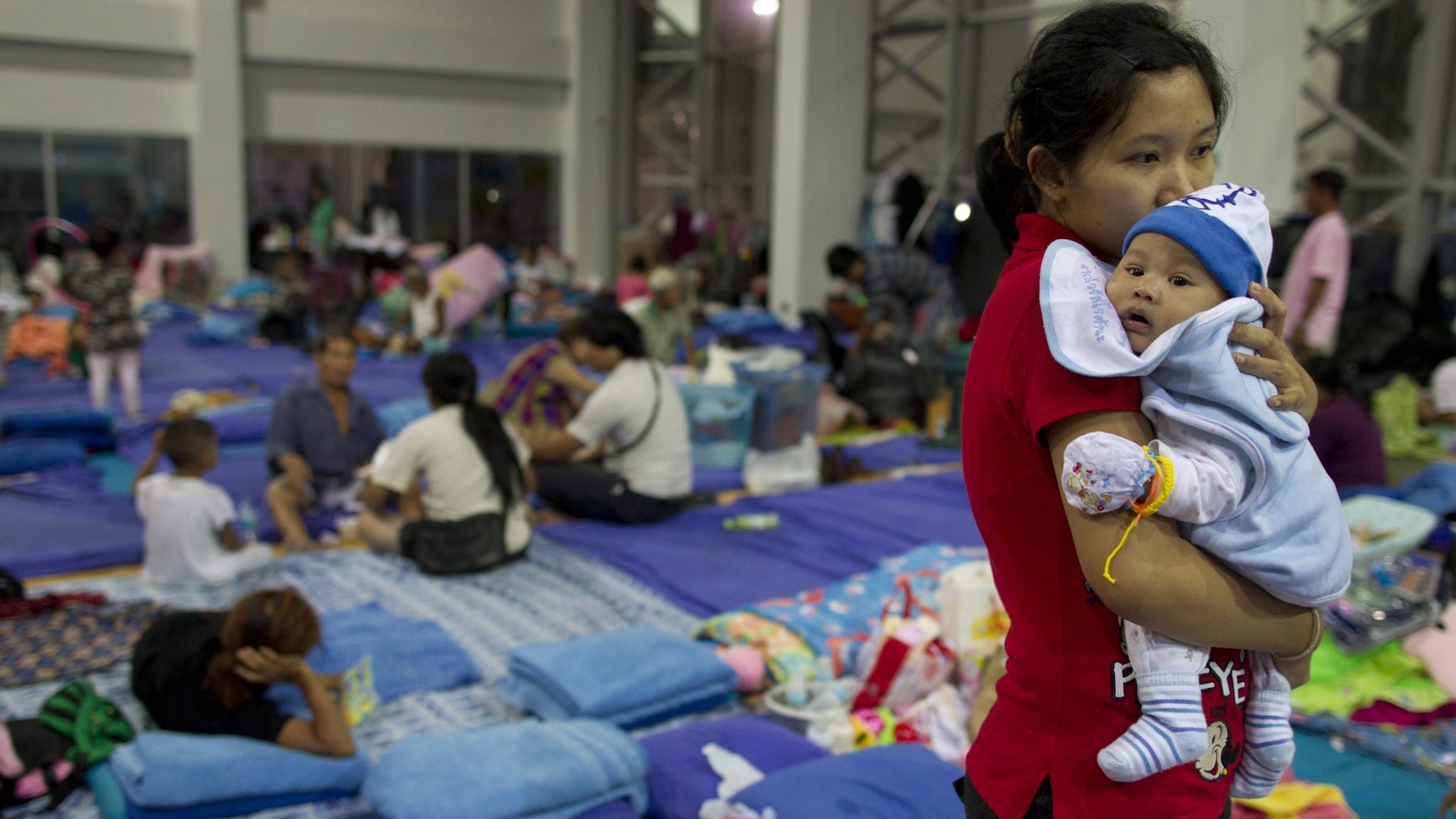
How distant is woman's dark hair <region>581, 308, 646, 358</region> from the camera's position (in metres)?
4.96

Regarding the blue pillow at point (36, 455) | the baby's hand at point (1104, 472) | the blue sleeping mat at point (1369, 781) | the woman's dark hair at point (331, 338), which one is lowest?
the blue sleeping mat at point (1369, 781)

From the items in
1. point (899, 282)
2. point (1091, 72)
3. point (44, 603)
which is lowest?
point (44, 603)

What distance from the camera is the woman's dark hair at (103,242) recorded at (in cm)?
649

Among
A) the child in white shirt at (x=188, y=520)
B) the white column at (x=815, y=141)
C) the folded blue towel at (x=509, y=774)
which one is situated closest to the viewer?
the folded blue towel at (x=509, y=774)

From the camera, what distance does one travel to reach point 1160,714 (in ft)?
3.33

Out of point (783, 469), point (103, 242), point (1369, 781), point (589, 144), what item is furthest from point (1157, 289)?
point (589, 144)

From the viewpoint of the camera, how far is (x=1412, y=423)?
620cm

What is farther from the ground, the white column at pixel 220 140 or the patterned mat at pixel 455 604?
the white column at pixel 220 140

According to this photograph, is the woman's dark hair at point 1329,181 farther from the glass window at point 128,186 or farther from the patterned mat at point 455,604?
the glass window at point 128,186

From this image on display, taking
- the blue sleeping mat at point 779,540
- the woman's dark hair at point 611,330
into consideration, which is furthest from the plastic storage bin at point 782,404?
the woman's dark hair at point 611,330

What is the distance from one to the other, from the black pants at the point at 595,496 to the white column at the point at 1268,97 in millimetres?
3188

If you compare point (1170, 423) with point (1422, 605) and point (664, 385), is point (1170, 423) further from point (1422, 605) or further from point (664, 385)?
point (664, 385)

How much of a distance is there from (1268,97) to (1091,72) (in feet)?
18.7

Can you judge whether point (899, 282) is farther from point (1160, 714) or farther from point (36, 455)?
point (1160, 714)
